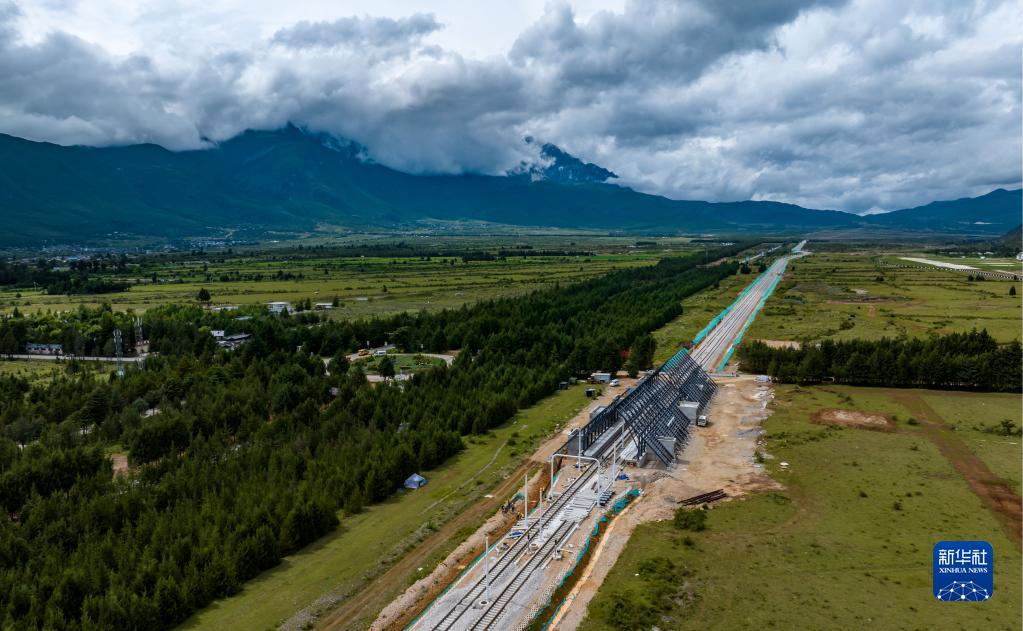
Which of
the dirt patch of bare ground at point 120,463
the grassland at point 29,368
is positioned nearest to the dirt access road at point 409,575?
the dirt patch of bare ground at point 120,463

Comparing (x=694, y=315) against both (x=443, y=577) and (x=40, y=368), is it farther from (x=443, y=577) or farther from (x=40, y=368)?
(x=40, y=368)

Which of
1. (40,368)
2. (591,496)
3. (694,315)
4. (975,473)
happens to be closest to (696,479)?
(591,496)

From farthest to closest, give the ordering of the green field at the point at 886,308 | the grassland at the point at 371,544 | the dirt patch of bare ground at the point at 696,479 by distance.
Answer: the green field at the point at 886,308 → the dirt patch of bare ground at the point at 696,479 → the grassland at the point at 371,544

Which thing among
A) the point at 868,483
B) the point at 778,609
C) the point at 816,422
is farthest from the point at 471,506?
the point at 816,422

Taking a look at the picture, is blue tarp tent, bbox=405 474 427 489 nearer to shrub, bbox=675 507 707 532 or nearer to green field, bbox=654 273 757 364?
shrub, bbox=675 507 707 532

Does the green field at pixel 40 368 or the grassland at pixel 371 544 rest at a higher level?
the green field at pixel 40 368

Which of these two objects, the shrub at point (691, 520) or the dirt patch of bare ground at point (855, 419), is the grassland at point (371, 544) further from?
the dirt patch of bare ground at point (855, 419)
